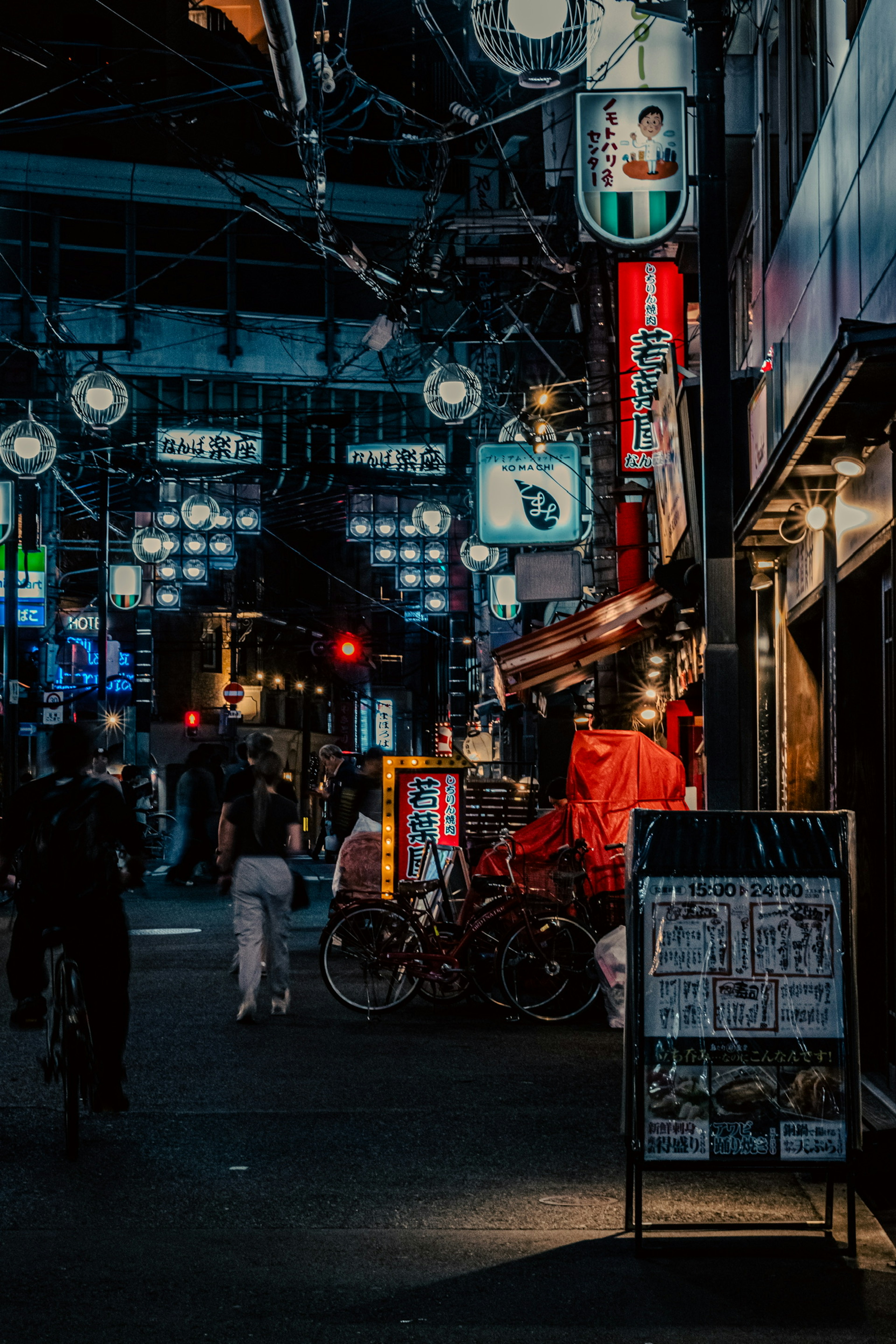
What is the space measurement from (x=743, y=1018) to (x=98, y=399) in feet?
62.6

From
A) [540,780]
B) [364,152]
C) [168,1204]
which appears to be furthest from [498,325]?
[168,1204]

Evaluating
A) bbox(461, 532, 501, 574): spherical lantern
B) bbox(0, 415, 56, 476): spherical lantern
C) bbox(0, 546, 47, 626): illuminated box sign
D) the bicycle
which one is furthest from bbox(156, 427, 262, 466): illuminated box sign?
the bicycle

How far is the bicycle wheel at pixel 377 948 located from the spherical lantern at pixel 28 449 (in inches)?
516

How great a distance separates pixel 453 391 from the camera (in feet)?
64.3

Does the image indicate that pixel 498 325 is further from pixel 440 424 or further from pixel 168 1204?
pixel 168 1204

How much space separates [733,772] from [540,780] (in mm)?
17279

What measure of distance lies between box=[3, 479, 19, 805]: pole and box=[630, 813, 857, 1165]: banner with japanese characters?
23.8 meters

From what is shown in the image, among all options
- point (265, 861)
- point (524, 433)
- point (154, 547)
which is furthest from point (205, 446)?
point (265, 861)

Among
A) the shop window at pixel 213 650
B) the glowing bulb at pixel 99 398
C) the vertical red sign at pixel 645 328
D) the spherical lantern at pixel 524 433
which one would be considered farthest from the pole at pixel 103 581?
the vertical red sign at pixel 645 328

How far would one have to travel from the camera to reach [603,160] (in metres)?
13.5

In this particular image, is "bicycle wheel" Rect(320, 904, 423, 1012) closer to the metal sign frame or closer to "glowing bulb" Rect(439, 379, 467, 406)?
the metal sign frame

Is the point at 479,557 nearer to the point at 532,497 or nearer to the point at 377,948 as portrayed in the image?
the point at 532,497

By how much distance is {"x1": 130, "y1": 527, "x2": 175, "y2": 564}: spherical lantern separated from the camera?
115ft

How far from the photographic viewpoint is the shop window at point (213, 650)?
172 ft
